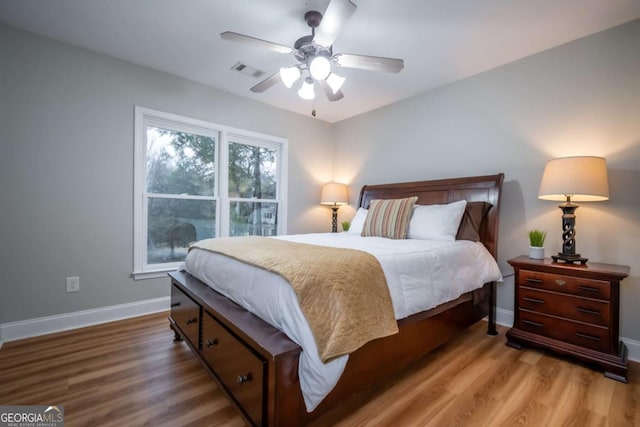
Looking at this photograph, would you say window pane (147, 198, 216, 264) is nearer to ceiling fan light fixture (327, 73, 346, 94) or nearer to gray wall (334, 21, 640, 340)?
ceiling fan light fixture (327, 73, 346, 94)

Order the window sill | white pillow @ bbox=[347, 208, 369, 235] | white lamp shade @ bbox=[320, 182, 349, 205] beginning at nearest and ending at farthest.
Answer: the window sill, white pillow @ bbox=[347, 208, 369, 235], white lamp shade @ bbox=[320, 182, 349, 205]

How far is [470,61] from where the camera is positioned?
2705 millimetres

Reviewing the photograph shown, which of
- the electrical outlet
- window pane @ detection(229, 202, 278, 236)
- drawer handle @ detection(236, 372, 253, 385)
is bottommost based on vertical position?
drawer handle @ detection(236, 372, 253, 385)

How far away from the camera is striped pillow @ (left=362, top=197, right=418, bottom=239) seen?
8.85 feet

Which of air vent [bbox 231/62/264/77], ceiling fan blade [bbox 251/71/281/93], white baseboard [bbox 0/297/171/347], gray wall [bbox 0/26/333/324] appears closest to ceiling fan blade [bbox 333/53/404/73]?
ceiling fan blade [bbox 251/71/281/93]

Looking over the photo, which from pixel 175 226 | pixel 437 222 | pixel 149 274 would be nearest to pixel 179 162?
pixel 175 226

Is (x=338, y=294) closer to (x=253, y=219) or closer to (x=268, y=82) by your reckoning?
(x=268, y=82)

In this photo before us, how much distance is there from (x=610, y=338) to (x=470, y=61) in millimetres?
2470

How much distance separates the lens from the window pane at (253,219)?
144 inches

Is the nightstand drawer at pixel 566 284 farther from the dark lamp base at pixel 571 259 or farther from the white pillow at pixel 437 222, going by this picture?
the white pillow at pixel 437 222

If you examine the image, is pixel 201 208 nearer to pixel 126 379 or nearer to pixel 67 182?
pixel 67 182

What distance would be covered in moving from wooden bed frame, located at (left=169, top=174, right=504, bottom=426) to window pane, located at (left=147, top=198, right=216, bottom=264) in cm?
104

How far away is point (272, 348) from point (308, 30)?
2.30 m

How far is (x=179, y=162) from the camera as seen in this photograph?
10.5 feet
